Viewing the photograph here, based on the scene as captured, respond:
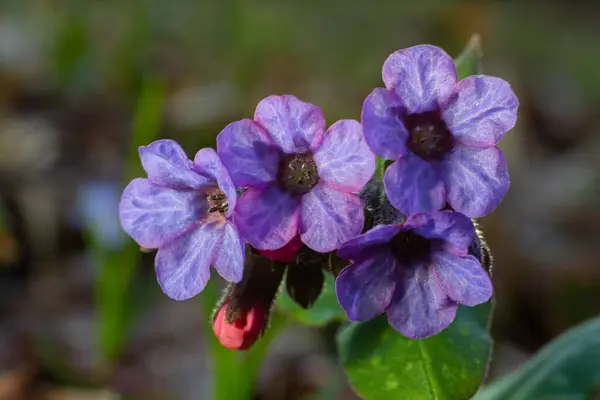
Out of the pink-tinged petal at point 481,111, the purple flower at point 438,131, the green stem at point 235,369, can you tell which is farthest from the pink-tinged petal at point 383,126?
the green stem at point 235,369

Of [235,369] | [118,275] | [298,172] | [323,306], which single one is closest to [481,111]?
[298,172]

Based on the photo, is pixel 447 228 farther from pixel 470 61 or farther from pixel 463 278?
pixel 470 61

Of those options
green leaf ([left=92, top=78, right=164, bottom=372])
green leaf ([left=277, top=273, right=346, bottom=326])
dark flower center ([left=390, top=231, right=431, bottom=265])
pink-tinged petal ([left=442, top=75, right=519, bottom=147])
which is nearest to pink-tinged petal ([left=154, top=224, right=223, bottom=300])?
dark flower center ([left=390, top=231, right=431, bottom=265])

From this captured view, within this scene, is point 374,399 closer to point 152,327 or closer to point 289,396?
point 289,396

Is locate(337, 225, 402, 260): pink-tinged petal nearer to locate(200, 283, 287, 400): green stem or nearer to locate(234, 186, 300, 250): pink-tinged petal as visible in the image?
locate(234, 186, 300, 250): pink-tinged petal

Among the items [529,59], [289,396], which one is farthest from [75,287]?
[529,59]

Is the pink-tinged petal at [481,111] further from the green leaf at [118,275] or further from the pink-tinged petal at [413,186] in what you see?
the green leaf at [118,275]
